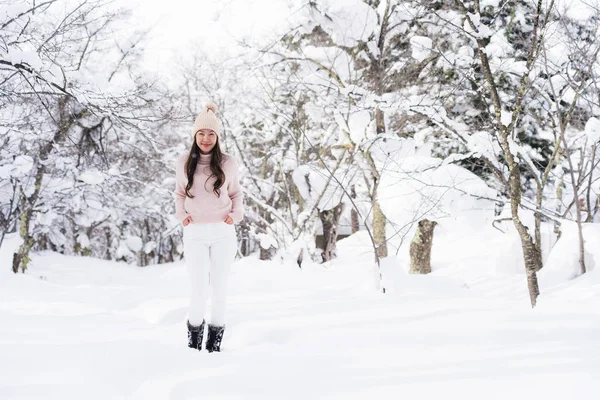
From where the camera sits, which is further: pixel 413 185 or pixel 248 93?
pixel 248 93

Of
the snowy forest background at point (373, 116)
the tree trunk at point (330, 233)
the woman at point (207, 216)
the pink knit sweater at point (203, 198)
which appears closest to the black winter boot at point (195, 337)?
the woman at point (207, 216)

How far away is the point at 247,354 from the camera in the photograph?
223cm

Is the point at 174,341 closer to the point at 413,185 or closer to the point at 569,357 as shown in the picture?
the point at 569,357

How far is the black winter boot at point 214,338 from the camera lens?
2598 millimetres

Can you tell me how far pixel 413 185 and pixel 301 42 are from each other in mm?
5146

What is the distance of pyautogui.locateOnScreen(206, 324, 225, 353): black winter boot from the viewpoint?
2.60m

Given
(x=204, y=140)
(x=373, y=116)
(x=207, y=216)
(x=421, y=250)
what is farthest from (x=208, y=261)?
(x=421, y=250)

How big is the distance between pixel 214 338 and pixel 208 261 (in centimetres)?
48

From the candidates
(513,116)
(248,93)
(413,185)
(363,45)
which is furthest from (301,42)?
(513,116)

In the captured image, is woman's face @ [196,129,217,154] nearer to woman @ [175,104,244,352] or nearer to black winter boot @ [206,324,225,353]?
woman @ [175,104,244,352]

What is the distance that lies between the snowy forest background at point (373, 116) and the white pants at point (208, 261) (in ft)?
5.34

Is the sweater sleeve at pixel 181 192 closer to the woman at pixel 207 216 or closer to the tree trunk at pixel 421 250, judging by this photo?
the woman at pixel 207 216

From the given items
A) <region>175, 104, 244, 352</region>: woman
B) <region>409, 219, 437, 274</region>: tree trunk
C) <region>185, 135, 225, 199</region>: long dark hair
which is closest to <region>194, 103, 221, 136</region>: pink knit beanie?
<region>175, 104, 244, 352</region>: woman

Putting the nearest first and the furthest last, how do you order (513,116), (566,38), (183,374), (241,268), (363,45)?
1. (183,374)
2. (513,116)
3. (566,38)
4. (241,268)
5. (363,45)
